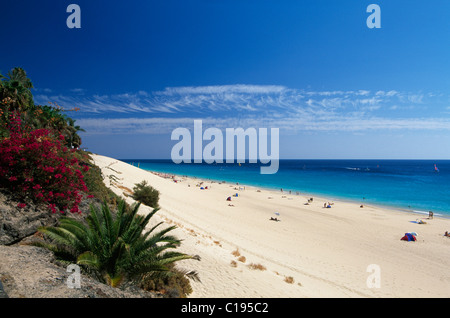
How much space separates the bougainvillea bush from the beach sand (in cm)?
429

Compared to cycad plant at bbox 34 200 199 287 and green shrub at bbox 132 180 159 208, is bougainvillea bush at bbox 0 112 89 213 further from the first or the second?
green shrub at bbox 132 180 159 208

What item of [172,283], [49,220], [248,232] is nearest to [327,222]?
[248,232]

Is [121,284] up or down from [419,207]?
up

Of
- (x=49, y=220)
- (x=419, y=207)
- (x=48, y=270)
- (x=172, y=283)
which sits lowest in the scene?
(x=419, y=207)

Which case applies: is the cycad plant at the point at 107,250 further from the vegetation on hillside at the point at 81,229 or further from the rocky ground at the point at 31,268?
the rocky ground at the point at 31,268

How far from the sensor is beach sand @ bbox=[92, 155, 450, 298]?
25.4 ft

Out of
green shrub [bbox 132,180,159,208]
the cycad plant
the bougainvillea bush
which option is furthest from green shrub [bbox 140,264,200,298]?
green shrub [bbox 132,180,159,208]

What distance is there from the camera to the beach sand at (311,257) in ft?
25.4

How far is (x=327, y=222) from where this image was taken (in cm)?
2195

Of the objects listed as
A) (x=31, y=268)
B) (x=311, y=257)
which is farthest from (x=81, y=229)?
(x=311, y=257)

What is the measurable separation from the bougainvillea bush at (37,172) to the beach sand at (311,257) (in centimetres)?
429

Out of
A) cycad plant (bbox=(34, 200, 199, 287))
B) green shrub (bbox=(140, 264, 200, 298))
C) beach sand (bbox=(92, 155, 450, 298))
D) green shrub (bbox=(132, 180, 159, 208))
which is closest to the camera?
cycad plant (bbox=(34, 200, 199, 287))
